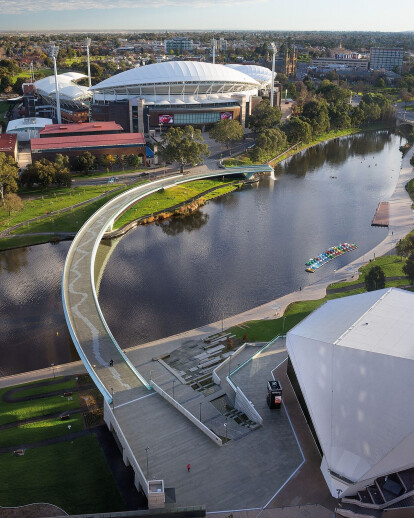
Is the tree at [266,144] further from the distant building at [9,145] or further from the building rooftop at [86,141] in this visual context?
the distant building at [9,145]

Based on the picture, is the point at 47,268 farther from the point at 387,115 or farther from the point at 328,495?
the point at 387,115

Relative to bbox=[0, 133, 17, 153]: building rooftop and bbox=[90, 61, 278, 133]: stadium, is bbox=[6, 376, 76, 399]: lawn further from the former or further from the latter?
bbox=[90, 61, 278, 133]: stadium

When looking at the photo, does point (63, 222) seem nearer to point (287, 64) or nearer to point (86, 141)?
point (86, 141)

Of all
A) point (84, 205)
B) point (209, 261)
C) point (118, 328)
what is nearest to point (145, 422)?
point (118, 328)

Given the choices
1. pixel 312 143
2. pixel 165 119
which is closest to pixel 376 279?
pixel 165 119

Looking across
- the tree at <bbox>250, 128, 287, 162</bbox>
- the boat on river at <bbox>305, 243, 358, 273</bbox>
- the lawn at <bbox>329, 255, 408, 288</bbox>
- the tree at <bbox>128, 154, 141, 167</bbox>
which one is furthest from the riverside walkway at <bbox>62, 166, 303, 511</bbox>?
the tree at <bbox>250, 128, 287, 162</bbox>

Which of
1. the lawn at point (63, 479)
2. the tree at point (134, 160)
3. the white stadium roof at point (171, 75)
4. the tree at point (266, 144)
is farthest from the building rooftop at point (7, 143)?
the lawn at point (63, 479)
